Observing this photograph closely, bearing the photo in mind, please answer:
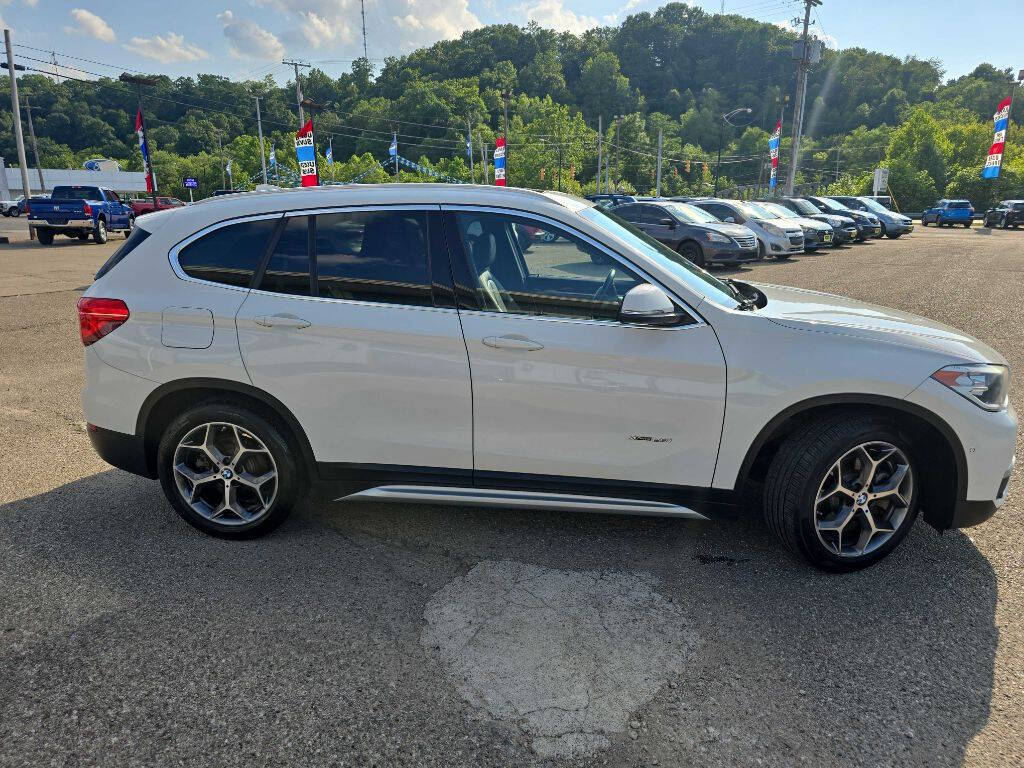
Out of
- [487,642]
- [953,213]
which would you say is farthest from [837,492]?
[953,213]

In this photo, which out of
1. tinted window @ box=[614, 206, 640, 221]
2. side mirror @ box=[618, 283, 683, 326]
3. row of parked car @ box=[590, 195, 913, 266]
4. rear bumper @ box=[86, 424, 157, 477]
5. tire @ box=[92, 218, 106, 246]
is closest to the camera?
side mirror @ box=[618, 283, 683, 326]

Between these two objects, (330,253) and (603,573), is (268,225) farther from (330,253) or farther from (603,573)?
(603,573)

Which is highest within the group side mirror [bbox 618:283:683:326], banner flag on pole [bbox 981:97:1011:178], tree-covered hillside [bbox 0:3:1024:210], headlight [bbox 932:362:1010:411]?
tree-covered hillside [bbox 0:3:1024:210]

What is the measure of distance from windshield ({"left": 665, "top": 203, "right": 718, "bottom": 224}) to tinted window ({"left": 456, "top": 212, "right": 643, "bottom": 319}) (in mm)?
14294

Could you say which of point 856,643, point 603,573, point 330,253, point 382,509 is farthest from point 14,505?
point 856,643

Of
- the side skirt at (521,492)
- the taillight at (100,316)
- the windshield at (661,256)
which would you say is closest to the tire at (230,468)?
the side skirt at (521,492)

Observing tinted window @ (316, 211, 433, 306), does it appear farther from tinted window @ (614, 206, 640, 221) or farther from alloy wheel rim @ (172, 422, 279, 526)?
tinted window @ (614, 206, 640, 221)

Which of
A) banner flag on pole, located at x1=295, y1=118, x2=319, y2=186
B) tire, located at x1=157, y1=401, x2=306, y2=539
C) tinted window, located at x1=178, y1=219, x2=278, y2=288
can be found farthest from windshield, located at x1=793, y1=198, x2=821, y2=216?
tire, located at x1=157, y1=401, x2=306, y2=539

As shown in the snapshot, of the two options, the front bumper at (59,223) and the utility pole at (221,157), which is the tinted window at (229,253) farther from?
the utility pole at (221,157)

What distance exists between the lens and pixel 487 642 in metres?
2.77

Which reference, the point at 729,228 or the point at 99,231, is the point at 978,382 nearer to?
Result: the point at 729,228

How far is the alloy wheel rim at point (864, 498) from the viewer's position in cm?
315

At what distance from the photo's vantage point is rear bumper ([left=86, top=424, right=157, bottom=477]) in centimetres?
361

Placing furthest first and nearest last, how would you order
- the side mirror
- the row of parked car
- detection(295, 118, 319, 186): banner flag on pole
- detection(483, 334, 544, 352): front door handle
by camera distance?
1. detection(295, 118, 319, 186): banner flag on pole
2. the row of parked car
3. detection(483, 334, 544, 352): front door handle
4. the side mirror
